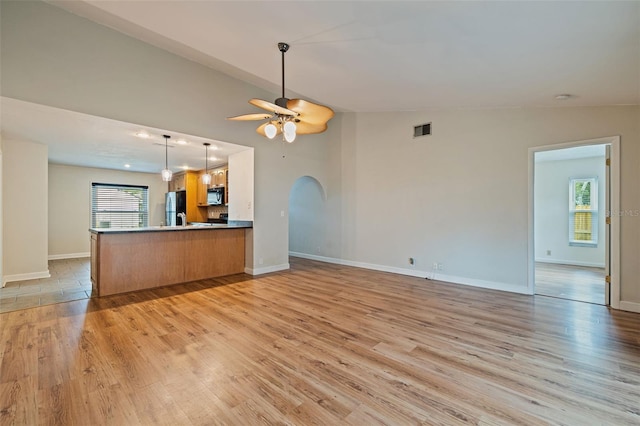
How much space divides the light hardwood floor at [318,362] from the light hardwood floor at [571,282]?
51cm

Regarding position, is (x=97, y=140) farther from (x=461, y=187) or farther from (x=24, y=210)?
(x=461, y=187)

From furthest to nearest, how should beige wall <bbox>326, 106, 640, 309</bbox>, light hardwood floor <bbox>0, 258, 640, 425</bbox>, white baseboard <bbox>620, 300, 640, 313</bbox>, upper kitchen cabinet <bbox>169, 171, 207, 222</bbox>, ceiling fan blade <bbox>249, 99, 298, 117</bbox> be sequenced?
upper kitchen cabinet <bbox>169, 171, 207, 222</bbox> < beige wall <bbox>326, 106, 640, 309</bbox> < white baseboard <bbox>620, 300, 640, 313</bbox> < ceiling fan blade <bbox>249, 99, 298, 117</bbox> < light hardwood floor <bbox>0, 258, 640, 425</bbox>

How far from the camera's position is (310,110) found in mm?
3074

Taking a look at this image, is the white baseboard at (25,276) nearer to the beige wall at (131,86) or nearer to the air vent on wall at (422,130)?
the beige wall at (131,86)

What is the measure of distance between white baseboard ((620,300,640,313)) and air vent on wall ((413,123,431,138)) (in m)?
3.72

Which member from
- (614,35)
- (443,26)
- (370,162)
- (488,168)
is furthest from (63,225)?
(614,35)

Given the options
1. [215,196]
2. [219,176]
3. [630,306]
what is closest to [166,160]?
[219,176]

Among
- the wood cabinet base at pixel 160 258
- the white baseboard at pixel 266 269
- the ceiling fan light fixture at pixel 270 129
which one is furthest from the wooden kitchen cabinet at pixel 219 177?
the ceiling fan light fixture at pixel 270 129

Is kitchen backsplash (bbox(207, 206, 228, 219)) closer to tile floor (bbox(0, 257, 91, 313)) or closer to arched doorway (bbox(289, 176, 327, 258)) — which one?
arched doorway (bbox(289, 176, 327, 258))

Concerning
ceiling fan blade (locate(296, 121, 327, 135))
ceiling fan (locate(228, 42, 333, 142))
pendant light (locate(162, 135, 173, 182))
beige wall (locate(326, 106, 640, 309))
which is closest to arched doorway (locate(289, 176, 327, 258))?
beige wall (locate(326, 106, 640, 309))

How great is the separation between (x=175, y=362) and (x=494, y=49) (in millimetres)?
4112

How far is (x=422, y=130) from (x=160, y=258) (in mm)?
5310

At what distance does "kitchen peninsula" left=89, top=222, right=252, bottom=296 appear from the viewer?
13.5 feet

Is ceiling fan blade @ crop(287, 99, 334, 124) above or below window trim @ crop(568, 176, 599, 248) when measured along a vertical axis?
above
